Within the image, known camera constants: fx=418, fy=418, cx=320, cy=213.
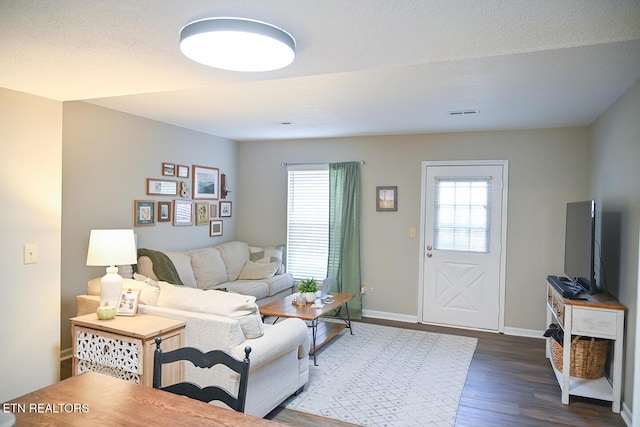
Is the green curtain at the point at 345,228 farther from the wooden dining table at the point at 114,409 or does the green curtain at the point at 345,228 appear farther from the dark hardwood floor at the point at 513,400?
the wooden dining table at the point at 114,409

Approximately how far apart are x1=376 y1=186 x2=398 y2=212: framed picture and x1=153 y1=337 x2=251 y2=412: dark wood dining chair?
4.18 m

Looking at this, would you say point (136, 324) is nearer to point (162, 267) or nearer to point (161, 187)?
point (162, 267)

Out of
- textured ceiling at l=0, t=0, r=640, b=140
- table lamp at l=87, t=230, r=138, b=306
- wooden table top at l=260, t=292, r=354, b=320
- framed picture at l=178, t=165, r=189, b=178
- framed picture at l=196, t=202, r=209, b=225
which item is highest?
textured ceiling at l=0, t=0, r=640, b=140

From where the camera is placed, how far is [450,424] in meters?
2.96

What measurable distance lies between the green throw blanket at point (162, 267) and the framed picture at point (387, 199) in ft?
9.11

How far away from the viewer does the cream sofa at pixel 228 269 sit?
4.37 meters

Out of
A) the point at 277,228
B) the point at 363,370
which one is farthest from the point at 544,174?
the point at 277,228

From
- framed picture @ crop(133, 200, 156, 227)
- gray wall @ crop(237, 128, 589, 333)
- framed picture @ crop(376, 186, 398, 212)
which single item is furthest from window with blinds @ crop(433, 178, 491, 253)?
framed picture @ crop(133, 200, 156, 227)

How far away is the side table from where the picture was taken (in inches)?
103

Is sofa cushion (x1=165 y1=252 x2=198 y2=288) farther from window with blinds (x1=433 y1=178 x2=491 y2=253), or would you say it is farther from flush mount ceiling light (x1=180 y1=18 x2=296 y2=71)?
flush mount ceiling light (x1=180 y1=18 x2=296 y2=71)

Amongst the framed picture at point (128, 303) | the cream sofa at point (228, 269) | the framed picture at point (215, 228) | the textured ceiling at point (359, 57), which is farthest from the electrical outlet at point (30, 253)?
the framed picture at point (215, 228)

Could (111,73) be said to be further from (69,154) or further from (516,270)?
(516,270)

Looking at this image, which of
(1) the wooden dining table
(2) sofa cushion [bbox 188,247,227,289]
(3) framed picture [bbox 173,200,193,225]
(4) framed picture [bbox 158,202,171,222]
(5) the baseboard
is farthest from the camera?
(3) framed picture [bbox 173,200,193,225]

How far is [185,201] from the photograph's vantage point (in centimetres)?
541
